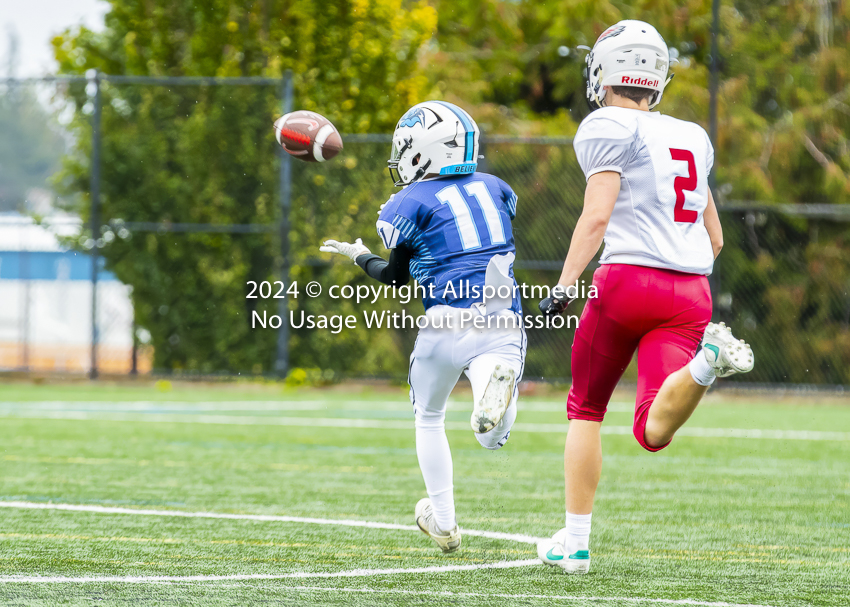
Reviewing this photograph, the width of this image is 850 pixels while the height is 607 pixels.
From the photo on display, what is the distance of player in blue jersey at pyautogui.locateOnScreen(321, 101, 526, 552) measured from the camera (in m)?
4.14

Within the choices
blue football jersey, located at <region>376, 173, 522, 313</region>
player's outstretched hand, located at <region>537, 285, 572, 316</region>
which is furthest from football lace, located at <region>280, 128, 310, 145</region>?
player's outstretched hand, located at <region>537, 285, 572, 316</region>

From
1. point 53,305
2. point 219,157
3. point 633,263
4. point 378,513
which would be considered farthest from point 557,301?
point 53,305

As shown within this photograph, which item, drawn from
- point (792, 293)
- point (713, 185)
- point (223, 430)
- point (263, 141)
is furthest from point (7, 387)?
point (792, 293)

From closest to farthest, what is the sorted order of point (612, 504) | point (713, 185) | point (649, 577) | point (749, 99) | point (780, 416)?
point (649, 577)
point (612, 504)
point (780, 416)
point (713, 185)
point (749, 99)

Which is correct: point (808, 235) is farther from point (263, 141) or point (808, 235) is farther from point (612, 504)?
point (612, 504)

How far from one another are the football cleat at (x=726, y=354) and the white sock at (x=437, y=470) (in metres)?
1.12

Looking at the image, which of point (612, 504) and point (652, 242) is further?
point (612, 504)

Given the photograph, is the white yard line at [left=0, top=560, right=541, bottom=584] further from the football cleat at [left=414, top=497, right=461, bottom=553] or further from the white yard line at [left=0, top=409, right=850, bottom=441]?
the white yard line at [left=0, top=409, right=850, bottom=441]

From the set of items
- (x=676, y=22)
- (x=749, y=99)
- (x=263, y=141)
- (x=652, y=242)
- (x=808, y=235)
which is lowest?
(x=652, y=242)

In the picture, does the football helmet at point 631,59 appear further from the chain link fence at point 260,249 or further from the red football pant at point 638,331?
the chain link fence at point 260,249

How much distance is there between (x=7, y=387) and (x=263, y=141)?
419 cm

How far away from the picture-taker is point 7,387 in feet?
43.5

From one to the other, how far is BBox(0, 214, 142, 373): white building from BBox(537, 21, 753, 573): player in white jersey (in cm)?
1025

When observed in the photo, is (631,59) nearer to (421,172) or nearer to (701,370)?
(421,172)
